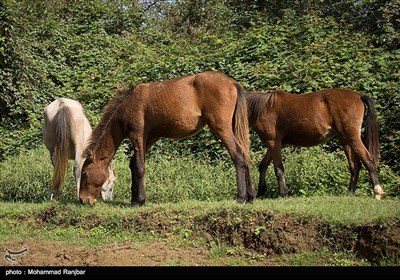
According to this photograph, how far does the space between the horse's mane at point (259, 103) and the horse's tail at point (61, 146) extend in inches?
131

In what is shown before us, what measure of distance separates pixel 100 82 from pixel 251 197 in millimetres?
9523

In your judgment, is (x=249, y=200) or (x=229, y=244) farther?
(x=249, y=200)

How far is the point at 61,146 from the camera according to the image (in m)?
9.59

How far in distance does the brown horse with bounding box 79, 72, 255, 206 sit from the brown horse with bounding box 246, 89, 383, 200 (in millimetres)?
1254

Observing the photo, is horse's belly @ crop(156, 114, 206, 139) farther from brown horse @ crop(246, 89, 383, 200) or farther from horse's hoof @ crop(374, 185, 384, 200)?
horse's hoof @ crop(374, 185, 384, 200)

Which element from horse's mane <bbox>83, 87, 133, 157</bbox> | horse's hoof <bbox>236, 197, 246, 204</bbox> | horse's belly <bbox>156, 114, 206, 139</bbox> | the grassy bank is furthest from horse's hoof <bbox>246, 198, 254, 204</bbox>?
horse's mane <bbox>83, 87, 133, 157</bbox>

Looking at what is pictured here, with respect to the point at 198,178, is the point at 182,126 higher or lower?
higher

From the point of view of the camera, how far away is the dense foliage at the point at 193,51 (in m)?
12.9

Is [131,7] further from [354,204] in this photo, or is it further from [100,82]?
[354,204]

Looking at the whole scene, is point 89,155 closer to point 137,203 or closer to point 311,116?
point 137,203

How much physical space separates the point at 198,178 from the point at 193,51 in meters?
7.26

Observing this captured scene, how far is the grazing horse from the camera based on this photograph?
31.2ft

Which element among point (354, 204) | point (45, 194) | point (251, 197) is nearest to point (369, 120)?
point (354, 204)

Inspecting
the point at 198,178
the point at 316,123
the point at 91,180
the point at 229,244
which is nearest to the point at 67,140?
the point at 91,180
